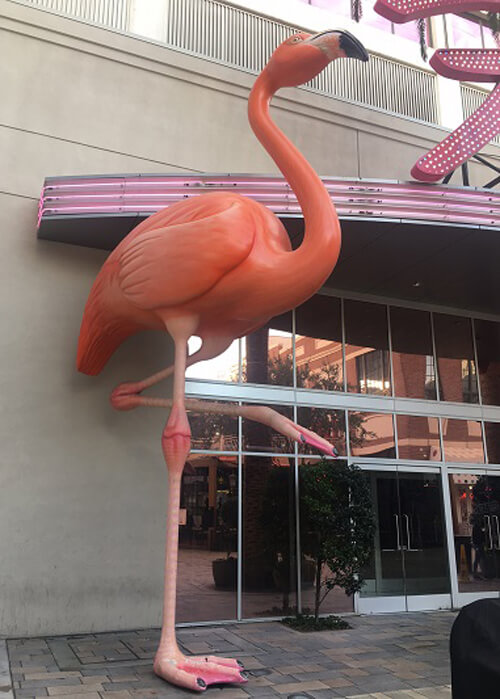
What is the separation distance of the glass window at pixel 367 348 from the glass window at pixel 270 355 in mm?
1115

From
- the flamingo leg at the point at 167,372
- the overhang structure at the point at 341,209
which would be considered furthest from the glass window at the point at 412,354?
the flamingo leg at the point at 167,372

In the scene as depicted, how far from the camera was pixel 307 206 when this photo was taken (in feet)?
17.4

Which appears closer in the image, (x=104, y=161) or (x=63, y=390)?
(x=63, y=390)

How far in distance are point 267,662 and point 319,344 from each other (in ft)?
16.3

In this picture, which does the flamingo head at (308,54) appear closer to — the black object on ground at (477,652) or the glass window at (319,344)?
the glass window at (319,344)

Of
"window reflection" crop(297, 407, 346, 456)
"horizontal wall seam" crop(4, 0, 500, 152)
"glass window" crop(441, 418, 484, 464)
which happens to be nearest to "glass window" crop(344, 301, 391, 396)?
"window reflection" crop(297, 407, 346, 456)

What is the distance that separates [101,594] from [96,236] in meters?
4.47

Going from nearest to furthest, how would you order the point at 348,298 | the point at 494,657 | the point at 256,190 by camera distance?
1. the point at 494,657
2. the point at 256,190
3. the point at 348,298

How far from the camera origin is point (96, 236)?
736cm

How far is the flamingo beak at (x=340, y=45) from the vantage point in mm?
4910

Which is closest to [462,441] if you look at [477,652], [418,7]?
[418,7]

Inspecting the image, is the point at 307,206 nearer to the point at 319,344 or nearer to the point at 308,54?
the point at 308,54

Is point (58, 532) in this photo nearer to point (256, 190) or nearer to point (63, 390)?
point (63, 390)

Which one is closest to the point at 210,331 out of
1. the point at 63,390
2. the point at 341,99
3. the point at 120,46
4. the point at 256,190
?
the point at 256,190
